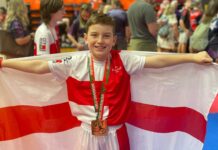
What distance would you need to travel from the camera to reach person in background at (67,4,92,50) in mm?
4715

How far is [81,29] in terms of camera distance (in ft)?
16.6

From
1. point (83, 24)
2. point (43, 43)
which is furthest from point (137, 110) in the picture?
point (83, 24)

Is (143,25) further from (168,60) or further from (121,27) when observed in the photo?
(168,60)

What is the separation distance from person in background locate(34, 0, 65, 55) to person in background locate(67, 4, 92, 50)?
4.55ft

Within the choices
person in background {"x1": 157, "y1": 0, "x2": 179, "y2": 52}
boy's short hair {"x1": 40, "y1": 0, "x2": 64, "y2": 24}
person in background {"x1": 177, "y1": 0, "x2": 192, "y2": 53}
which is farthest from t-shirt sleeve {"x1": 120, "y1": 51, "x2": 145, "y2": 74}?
person in background {"x1": 157, "y1": 0, "x2": 179, "y2": 52}

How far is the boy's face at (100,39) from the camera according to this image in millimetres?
2256

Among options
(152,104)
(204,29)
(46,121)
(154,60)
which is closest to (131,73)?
(154,60)

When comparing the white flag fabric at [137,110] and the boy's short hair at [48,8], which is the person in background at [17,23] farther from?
the white flag fabric at [137,110]

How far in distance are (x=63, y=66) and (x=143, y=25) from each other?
2.38m

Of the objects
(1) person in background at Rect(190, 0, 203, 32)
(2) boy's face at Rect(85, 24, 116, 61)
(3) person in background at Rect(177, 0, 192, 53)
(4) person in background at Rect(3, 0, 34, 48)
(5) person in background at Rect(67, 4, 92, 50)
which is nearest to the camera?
(2) boy's face at Rect(85, 24, 116, 61)

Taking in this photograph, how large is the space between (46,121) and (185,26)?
5360mm

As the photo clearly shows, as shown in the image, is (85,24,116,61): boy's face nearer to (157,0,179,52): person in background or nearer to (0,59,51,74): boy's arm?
(0,59,51,74): boy's arm

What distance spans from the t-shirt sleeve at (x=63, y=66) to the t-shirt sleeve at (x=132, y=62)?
1.07 ft

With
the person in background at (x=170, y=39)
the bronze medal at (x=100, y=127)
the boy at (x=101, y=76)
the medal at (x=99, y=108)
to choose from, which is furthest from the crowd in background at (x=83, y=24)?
the bronze medal at (x=100, y=127)
